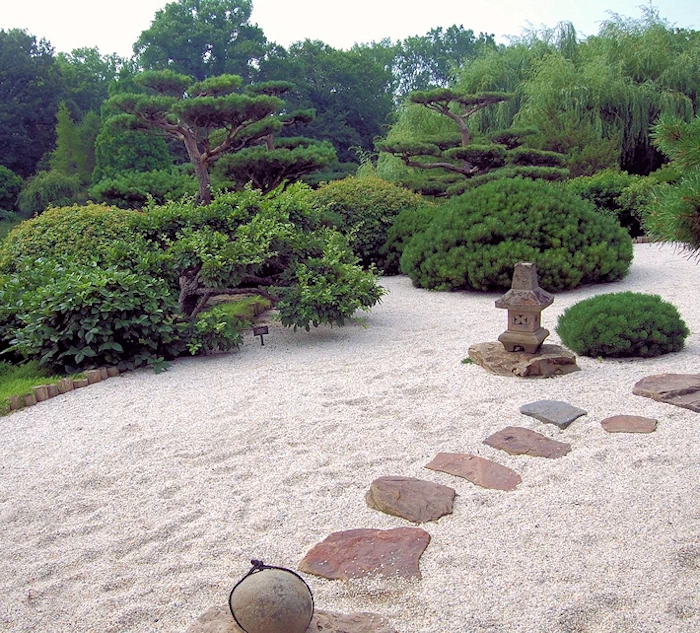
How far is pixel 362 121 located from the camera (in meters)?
32.9

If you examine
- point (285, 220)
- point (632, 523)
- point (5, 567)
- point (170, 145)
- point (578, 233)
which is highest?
point (170, 145)

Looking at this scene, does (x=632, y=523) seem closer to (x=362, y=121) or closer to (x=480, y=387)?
(x=480, y=387)

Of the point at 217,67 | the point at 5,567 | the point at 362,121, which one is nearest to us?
the point at 5,567

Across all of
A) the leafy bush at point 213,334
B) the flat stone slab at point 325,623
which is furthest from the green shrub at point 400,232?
the flat stone slab at point 325,623

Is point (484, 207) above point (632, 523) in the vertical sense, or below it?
above

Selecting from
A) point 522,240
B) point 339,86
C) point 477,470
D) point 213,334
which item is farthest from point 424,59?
point 477,470

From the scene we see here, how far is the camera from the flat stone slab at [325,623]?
193 cm

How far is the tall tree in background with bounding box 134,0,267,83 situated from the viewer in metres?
35.0

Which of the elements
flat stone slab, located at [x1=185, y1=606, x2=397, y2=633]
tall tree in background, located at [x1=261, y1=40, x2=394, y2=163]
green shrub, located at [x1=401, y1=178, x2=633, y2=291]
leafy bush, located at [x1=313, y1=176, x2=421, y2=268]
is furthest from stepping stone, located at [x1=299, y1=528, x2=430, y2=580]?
tall tree in background, located at [x1=261, y1=40, x2=394, y2=163]

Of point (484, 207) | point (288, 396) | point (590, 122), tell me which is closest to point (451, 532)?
point (288, 396)

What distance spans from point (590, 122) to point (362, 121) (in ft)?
61.0

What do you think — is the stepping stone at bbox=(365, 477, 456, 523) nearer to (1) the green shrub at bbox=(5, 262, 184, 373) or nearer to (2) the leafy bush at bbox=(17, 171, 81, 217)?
(1) the green shrub at bbox=(5, 262, 184, 373)

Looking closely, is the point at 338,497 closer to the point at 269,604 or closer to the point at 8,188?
the point at 269,604

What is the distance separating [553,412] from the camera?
3816mm
